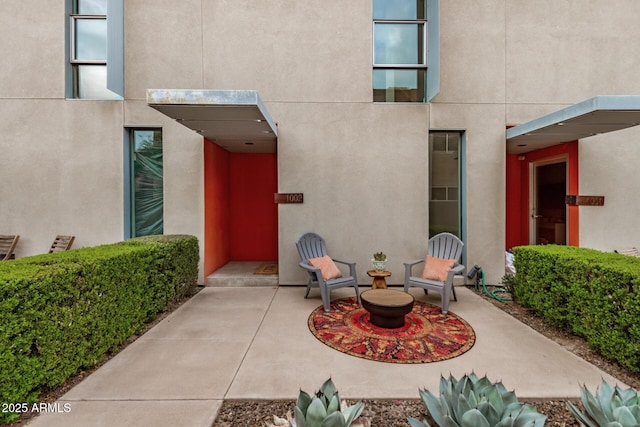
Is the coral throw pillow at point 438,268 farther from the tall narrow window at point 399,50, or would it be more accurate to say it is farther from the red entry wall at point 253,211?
the red entry wall at point 253,211

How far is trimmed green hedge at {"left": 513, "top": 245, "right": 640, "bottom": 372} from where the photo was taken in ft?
7.98

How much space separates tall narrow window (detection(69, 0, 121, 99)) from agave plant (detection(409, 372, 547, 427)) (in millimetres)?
6505

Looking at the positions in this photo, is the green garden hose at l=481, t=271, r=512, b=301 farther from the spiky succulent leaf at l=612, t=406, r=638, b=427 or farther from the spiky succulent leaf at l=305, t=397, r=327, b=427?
the spiky succulent leaf at l=305, t=397, r=327, b=427

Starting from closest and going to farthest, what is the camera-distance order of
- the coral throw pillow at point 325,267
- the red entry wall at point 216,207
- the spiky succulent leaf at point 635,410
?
the spiky succulent leaf at point 635,410 < the coral throw pillow at point 325,267 < the red entry wall at point 216,207

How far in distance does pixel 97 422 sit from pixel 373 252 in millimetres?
4152

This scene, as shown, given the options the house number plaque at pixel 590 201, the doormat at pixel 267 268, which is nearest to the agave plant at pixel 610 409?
the doormat at pixel 267 268


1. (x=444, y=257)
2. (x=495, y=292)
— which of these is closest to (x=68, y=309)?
(x=444, y=257)

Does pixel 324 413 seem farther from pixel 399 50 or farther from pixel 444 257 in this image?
pixel 399 50

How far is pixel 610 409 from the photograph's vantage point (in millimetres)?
1605

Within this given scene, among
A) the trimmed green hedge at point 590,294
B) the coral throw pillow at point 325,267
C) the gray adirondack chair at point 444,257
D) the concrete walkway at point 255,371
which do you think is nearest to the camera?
the concrete walkway at point 255,371

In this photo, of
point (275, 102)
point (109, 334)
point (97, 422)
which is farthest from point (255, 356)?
point (275, 102)

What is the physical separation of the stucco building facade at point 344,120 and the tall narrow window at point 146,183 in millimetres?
143

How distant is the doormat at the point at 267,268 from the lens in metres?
5.32

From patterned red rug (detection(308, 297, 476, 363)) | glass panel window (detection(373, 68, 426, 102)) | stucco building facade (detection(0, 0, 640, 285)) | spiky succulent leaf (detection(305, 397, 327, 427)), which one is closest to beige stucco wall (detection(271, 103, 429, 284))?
stucco building facade (detection(0, 0, 640, 285))
